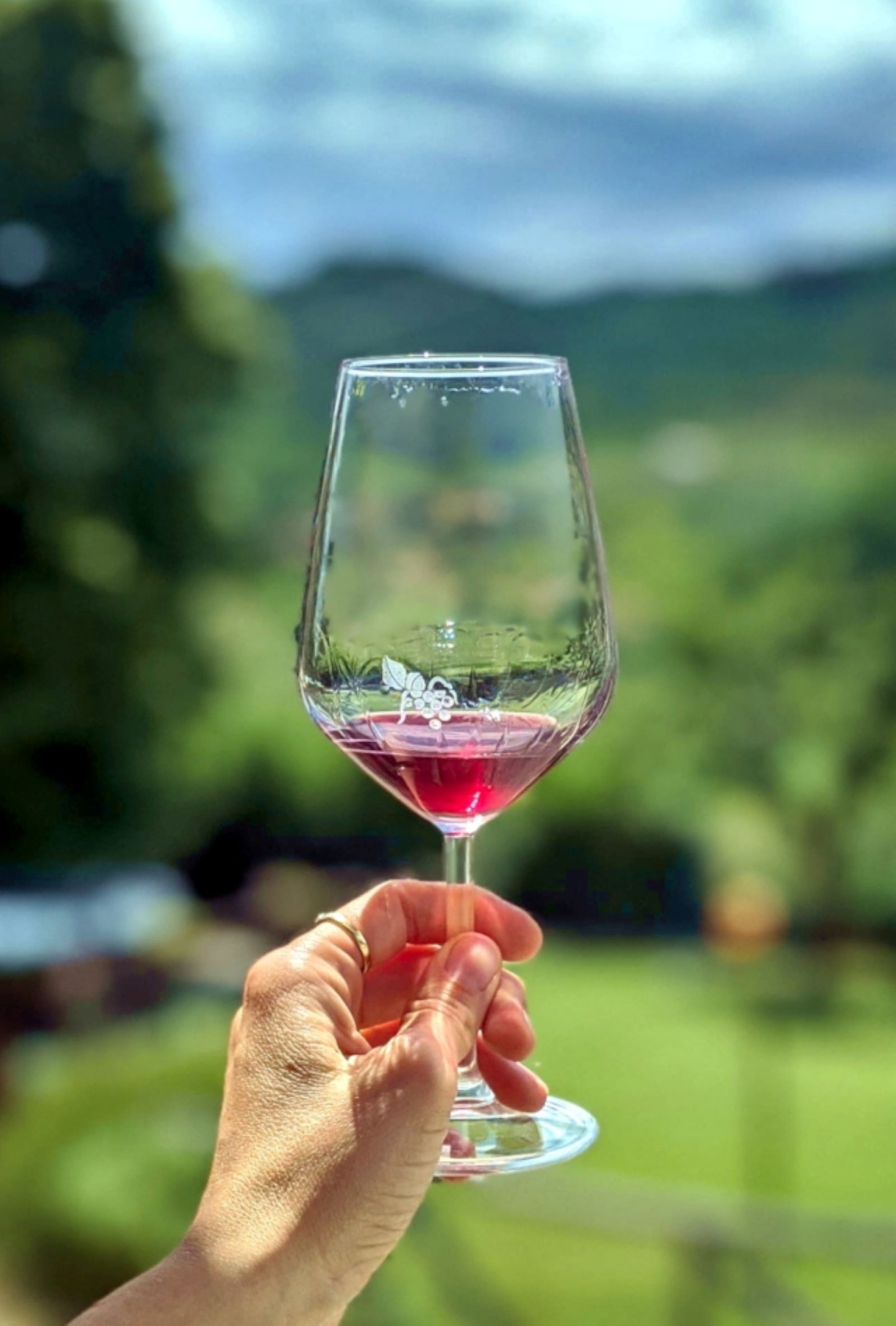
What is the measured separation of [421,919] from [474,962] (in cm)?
7

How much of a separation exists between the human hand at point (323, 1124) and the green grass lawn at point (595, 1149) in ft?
4.79

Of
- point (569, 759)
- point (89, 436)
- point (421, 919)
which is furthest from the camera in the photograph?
point (569, 759)

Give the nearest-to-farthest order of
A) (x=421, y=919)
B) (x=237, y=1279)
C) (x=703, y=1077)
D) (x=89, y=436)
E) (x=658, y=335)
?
(x=237, y=1279)
(x=421, y=919)
(x=89, y=436)
(x=658, y=335)
(x=703, y=1077)

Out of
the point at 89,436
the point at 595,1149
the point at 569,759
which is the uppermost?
the point at 89,436

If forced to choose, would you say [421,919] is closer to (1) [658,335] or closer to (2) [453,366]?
(2) [453,366]

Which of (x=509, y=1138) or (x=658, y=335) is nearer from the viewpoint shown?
(x=509, y=1138)

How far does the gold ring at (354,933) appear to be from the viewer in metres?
0.57

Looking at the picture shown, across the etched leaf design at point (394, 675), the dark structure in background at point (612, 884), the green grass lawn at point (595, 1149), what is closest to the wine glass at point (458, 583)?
the etched leaf design at point (394, 675)

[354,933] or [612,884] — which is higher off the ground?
[354,933]

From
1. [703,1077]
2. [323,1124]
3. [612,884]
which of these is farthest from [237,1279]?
[703,1077]

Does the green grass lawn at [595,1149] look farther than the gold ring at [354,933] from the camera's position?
Yes

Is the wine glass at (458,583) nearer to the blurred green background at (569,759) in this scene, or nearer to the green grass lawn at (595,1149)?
the green grass lawn at (595,1149)

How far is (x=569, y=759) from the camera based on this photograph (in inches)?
206

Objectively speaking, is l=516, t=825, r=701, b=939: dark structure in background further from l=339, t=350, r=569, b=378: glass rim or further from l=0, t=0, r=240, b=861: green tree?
l=339, t=350, r=569, b=378: glass rim
